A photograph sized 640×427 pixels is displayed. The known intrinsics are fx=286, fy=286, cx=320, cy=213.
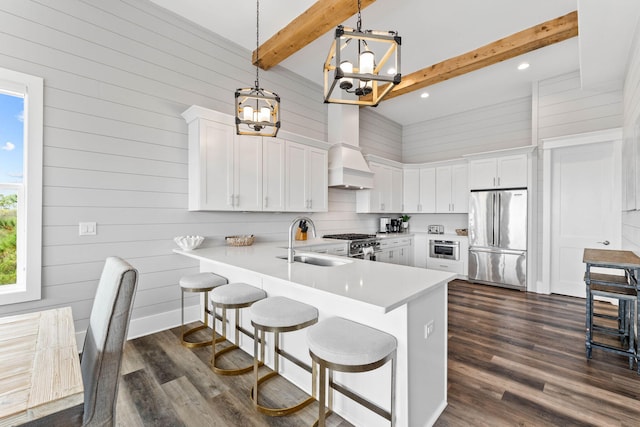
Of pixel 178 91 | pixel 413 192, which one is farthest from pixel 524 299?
pixel 178 91

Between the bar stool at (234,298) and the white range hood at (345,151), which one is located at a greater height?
the white range hood at (345,151)

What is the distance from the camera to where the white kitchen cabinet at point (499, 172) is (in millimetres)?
4801

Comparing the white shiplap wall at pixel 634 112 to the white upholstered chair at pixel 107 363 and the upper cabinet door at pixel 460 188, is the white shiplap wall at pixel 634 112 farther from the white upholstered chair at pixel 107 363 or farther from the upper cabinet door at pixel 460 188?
the white upholstered chair at pixel 107 363

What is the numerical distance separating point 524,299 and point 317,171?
3686mm

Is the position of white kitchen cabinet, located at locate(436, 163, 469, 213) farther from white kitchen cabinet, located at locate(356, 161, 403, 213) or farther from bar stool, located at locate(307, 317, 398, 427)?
bar stool, located at locate(307, 317, 398, 427)

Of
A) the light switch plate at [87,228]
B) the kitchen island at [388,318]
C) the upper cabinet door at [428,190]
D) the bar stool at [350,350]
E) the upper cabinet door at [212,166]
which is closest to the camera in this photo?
the bar stool at [350,350]

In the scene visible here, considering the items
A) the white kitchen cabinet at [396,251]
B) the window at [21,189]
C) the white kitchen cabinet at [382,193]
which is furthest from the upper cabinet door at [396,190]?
the window at [21,189]

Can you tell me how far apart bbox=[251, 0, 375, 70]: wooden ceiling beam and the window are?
234 centimetres

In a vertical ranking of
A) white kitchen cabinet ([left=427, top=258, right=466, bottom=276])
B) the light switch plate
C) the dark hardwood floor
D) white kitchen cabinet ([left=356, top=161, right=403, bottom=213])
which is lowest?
the dark hardwood floor

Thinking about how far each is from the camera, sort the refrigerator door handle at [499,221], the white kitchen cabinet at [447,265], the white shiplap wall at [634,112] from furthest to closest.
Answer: the white kitchen cabinet at [447,265], the refrigerator door handle at [499,221], the white shiplap wall at [634,112]

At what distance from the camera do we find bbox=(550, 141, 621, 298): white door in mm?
4152

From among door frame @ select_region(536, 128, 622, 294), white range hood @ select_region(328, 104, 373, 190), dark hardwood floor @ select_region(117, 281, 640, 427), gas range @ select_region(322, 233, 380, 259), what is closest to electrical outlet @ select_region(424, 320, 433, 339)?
dark hardwood floor @ select_region(117, 281, 640, 427)

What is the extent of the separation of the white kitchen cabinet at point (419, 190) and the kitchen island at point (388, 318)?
436 cm

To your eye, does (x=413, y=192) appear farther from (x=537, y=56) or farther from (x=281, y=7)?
(x=281, y=7)
